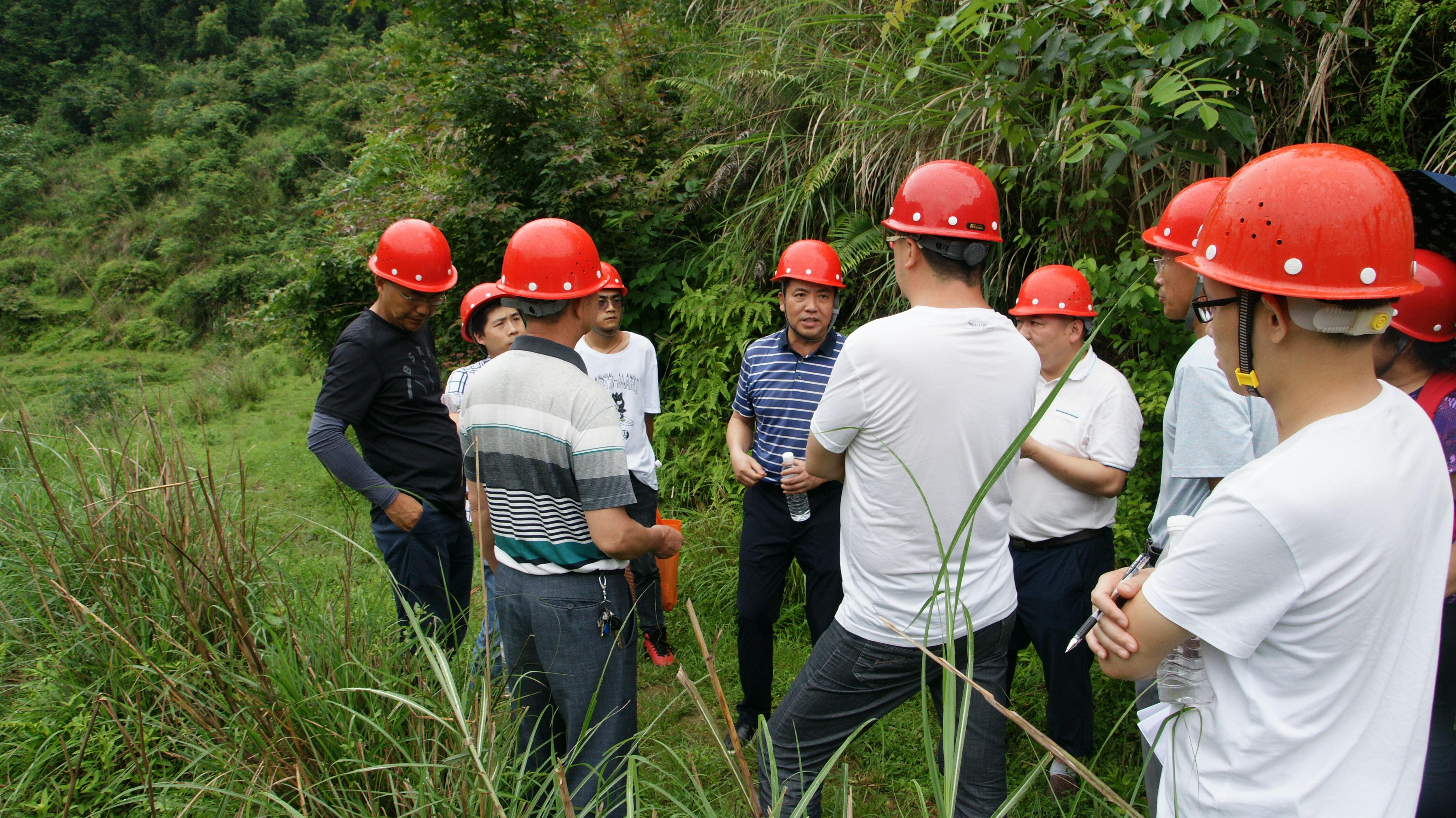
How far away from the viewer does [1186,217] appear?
2.39 meters

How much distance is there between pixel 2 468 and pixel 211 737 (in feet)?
11.5

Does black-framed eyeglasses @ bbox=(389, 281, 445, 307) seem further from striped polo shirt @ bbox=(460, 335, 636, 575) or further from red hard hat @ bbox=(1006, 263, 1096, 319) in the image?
red hard hat @ bbox=(1006, 263, 1096, 319)

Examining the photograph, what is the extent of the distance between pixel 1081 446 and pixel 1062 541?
348 mm

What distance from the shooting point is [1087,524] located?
9.47ft

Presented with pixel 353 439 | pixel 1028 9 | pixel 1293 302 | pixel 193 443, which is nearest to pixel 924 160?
pixel 1028 9

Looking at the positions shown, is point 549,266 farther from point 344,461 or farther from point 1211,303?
point 1211,303

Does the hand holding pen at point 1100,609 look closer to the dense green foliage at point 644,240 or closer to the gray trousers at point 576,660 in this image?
the dense green foliage at point 644,240

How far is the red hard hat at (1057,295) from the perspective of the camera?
9.95ft

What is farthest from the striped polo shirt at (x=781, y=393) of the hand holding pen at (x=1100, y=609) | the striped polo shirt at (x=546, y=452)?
the hand holding pen at (x=1100, y=609)

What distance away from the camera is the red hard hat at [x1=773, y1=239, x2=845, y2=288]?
3.54m

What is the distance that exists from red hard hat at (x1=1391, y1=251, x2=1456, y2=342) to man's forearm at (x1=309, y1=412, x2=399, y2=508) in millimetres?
2972

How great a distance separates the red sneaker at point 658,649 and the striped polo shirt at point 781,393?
48.8 inches

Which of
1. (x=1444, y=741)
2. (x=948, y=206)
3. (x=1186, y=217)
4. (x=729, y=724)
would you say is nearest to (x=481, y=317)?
(x=948, y=206)

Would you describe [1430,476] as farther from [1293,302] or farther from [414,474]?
[414,474]
